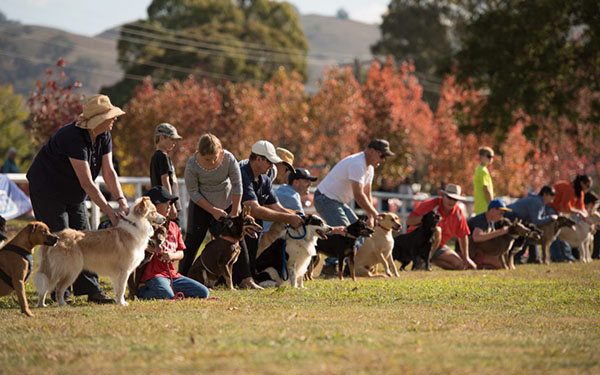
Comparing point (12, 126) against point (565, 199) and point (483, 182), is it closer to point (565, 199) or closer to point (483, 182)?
point (565, 199)

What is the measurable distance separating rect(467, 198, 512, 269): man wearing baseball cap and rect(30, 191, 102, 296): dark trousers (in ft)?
28.2

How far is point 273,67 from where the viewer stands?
7069cm

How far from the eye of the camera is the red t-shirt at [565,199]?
60.8 ft

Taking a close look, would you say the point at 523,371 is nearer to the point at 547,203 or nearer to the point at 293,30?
the point at 547,203

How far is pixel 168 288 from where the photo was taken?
946cm

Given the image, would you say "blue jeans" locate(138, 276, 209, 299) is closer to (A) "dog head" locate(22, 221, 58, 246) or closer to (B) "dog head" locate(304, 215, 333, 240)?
(A) "dog head" locate(22, 221, 58, 246)

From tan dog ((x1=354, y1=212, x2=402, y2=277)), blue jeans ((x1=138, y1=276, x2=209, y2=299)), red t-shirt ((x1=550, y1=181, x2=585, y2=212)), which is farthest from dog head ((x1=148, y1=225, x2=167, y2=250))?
red t-shirt ((x1=550, y1=181, x2=585, y2=212))

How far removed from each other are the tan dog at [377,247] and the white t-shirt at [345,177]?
3.08 feet

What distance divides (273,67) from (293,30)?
7.26 m

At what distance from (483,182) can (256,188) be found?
6950 mm

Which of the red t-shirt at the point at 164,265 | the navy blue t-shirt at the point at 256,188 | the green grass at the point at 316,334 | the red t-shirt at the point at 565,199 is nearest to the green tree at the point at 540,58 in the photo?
the red t-shirt at the point at 565,199

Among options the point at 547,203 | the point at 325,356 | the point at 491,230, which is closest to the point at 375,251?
the point at 491,230

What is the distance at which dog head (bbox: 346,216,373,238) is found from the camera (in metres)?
12.0

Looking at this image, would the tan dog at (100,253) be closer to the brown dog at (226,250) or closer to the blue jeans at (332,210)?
the brown dog at (226,250)
